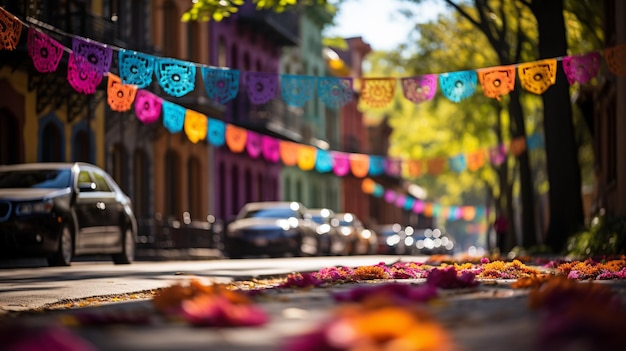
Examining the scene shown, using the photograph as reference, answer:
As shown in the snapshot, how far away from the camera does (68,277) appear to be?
16.8m

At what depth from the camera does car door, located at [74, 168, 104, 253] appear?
20234mm

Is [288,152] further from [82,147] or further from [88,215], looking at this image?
[88,215]

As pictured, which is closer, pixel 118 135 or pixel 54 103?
pixel 54 103

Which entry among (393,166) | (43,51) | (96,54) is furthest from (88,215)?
(393,166)

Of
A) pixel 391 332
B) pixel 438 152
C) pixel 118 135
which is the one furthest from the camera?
pixel 438 152

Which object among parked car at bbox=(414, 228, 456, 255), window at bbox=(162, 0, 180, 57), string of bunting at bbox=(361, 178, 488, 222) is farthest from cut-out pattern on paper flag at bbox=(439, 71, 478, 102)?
string of bunting at bbox=(361, 178, 488, 222)

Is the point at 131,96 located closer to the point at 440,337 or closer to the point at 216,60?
the point at 440,337

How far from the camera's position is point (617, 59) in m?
22.2

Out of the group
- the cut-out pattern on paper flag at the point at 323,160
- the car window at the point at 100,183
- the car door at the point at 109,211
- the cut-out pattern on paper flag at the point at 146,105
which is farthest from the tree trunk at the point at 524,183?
the car window at the point at 100,183

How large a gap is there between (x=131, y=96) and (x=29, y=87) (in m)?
6.83

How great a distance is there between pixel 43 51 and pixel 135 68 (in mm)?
2432

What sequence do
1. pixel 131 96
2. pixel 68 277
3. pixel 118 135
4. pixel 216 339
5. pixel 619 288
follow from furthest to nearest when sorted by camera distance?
pixel 118 135 → pixel 131 96 → pixel 68 277 → pixel 619 288 → pixel 216 339

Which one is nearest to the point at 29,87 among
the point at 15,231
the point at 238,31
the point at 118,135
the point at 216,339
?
the point at 118,135

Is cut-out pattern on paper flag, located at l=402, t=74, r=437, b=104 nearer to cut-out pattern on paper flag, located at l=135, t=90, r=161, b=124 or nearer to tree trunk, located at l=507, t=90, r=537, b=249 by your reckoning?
cut-out pattern on paper flag, located at l=135, t=90, r=161, b=124
